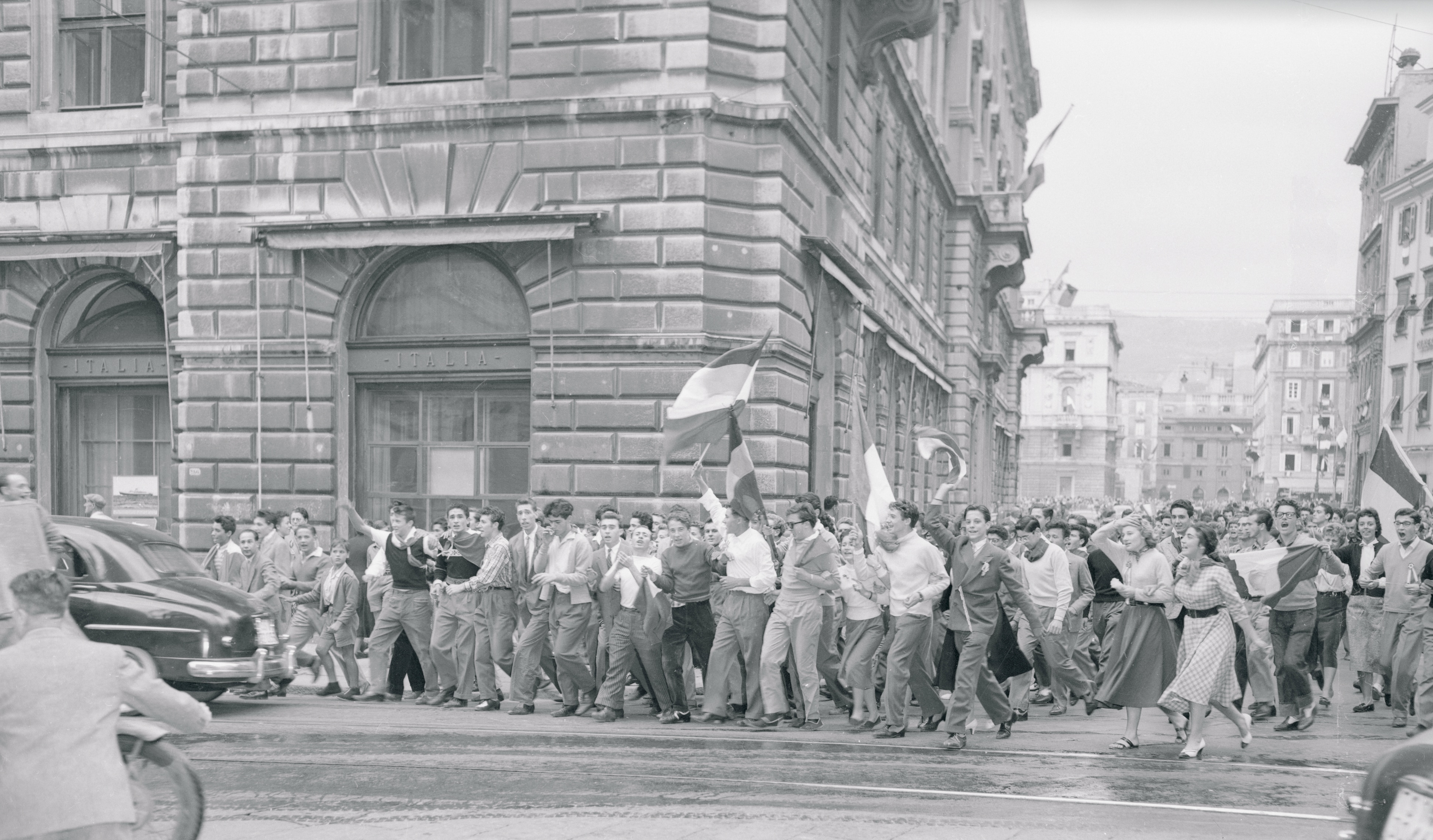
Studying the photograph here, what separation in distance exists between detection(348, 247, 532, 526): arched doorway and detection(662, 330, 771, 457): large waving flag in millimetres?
4120

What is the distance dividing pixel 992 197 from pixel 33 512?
36.5 meters

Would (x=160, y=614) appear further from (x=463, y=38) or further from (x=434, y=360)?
(x=463, y=38)

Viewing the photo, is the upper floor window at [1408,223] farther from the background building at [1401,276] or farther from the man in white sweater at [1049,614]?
the man in white sweater at [1049,614]

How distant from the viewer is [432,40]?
1822 cm

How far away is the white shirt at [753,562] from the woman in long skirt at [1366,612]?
568cm

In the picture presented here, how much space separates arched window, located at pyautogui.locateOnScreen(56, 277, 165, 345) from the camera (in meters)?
19.9

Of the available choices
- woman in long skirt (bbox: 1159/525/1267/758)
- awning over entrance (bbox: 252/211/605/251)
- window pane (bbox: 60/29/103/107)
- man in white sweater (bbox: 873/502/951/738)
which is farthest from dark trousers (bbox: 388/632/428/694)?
window pane (bbox: 60/29/103/107)

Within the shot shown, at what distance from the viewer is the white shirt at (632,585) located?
11.9 metres

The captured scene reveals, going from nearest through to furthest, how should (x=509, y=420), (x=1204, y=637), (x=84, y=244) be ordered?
1. (x=1204, y=637)
2. (x=509, y=420)
3. (x=84, y=244)

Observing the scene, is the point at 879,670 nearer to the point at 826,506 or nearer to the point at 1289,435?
the point at 826,506

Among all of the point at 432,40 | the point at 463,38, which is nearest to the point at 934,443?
the point at 463,38

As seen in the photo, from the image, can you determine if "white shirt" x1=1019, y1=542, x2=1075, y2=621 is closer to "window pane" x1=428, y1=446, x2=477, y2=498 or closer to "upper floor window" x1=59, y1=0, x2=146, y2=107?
"window pane" x1=428, y1=446, x2=477, y2=498

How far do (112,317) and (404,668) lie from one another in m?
9.76

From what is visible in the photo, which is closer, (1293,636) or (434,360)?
(1293,636)
